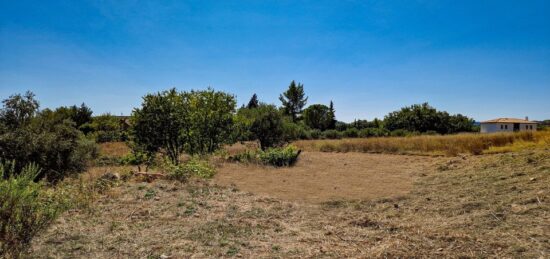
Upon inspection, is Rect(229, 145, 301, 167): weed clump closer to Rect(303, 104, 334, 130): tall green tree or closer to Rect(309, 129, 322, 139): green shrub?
Rect(309, 129, 322, 139): green shrub

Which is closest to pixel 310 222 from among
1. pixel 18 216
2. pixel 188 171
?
pixel 18 216

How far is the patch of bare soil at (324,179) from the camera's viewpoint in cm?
714

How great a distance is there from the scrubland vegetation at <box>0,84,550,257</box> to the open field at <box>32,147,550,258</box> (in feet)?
0.06

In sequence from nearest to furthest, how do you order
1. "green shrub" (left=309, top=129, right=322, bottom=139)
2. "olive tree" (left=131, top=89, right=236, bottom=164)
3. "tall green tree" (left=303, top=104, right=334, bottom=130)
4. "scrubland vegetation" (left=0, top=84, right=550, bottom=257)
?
"scrubland vegetation" (left=0, top=84, right=550, bottom=257) → "olive tree" (left=131, top=89, right=236, bottom=164) → "green shrub" (left=309, top=129, right=322, bottom=139) → "tall green tree" (left=303, top=104, right=334, bottom=130)

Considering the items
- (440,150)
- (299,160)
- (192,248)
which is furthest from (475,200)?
(440,150)

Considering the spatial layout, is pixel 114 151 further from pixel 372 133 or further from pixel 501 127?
pixel 501 127

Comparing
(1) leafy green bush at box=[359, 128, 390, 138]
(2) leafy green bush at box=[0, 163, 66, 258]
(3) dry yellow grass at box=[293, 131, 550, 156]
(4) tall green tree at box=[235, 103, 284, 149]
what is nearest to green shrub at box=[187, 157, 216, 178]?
(2) leafy green bush at box=[0, 163, 66, 258]

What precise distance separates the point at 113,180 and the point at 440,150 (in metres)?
14.9

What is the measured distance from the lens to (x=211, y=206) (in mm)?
5602

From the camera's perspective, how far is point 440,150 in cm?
1638

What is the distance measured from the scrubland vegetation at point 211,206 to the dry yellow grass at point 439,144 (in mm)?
2833

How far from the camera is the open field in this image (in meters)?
3.49

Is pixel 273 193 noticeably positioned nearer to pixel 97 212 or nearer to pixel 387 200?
pixel 387 200

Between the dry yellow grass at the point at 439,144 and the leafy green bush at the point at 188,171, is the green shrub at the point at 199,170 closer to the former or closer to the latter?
the leafy green bush at the point at 188,171
